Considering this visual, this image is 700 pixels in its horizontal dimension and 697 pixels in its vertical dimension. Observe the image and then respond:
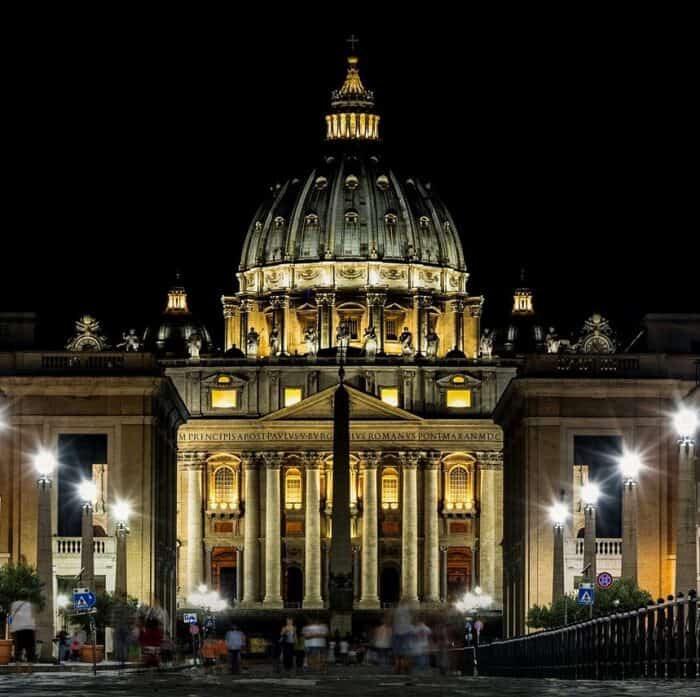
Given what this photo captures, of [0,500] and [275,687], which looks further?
[0,500]

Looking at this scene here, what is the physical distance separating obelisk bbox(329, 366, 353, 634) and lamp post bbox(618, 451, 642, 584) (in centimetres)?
3438

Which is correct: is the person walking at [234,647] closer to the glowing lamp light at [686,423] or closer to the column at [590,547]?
the column at [590,547]

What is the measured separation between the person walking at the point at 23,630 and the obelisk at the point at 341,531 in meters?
36.7

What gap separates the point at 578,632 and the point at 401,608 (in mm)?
11797

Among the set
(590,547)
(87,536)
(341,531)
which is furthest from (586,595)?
(341,531)

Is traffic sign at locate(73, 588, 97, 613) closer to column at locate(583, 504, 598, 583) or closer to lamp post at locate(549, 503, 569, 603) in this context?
column at locate(583, 504, 598, 583)

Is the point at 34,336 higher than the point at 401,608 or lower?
higher

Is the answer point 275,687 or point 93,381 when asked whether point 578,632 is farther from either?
point 93,381

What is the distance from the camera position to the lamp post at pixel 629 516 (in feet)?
254

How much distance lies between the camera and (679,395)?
134750 mm

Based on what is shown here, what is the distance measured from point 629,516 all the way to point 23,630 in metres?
17.3

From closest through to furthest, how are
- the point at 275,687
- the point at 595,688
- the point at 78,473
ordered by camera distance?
1. the point at 595,688
2. the point at 275,687
3. the point at 78,473

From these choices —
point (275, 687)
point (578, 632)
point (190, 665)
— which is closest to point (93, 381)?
point (190, 665)

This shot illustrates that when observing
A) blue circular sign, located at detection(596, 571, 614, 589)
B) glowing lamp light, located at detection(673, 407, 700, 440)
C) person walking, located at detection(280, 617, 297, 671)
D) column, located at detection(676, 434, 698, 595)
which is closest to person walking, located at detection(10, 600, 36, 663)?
person walking, located at detection(280, 617, 297, 671)
